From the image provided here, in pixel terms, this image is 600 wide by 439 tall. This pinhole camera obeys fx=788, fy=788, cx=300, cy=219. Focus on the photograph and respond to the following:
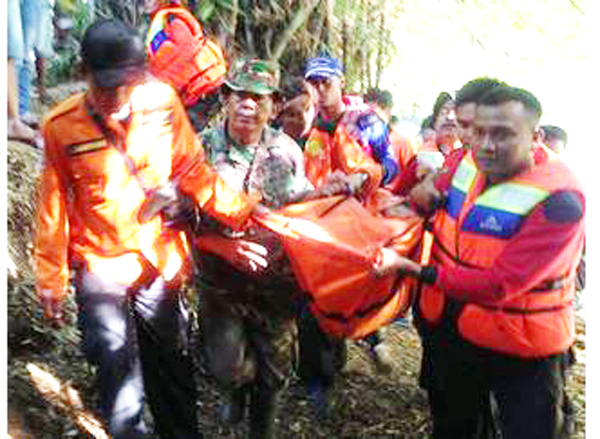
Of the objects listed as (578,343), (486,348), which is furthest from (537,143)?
(578,343)

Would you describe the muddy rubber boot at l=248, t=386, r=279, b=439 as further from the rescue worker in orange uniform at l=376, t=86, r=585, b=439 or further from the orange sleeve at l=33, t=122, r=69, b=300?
the orange sleeve at l=33, t=122, r=69, b=300

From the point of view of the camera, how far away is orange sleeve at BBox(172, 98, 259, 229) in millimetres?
3344

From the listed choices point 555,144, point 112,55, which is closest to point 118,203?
point 112,55

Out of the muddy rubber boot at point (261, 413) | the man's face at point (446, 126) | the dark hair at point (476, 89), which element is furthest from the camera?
the man's face at point (446, 126)

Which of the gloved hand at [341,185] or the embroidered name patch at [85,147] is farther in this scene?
the gloved hand at [341,185]

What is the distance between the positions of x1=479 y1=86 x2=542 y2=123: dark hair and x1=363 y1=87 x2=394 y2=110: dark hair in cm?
400

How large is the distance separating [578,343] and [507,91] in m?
4.12

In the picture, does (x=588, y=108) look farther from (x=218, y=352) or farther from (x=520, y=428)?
(x=218, y=352)

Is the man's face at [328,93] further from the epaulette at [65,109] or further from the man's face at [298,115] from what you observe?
the epaulette at [65,109]

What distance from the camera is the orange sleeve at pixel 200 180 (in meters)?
3.34

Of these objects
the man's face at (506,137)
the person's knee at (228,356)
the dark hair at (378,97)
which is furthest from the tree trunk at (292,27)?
the man's face at (506,137)

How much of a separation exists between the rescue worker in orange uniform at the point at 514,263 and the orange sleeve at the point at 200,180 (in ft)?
2.28

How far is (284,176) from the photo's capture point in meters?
3.77

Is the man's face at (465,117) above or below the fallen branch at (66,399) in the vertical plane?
above
